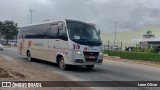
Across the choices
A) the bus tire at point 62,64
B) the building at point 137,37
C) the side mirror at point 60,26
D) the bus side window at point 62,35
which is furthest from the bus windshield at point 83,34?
the building at point 137,37

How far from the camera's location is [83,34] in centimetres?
1853

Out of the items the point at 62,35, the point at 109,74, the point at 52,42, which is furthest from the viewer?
the point at 52,42

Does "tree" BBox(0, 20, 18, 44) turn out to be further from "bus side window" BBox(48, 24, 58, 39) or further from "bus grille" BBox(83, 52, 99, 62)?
"bus grille" BBox(83, 52, 99, 62)

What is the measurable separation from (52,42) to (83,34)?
267 centimetres

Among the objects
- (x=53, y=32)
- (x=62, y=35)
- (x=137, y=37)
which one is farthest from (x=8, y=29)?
(x=62, y=35)

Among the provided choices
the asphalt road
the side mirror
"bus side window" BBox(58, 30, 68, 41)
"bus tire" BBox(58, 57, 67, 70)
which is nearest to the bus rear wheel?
"bus tire" BBox(58, 57, 67, 70)

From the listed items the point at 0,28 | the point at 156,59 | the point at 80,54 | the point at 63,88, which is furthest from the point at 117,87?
the point at 0,28

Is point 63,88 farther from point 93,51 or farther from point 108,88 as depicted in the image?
point 93,51

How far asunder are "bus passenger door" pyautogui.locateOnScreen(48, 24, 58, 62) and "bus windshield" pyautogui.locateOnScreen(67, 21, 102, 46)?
63.6 inches

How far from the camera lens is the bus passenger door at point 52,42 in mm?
20017

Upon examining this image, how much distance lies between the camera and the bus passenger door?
20017 mm

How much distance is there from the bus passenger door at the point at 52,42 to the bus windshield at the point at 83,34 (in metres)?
1.62

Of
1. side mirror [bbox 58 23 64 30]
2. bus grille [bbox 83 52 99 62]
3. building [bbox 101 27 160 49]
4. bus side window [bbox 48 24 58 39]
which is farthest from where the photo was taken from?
building [bbox 101 27 160 49]

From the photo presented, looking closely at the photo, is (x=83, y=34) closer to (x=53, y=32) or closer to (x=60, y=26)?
(x=60, y=26)
